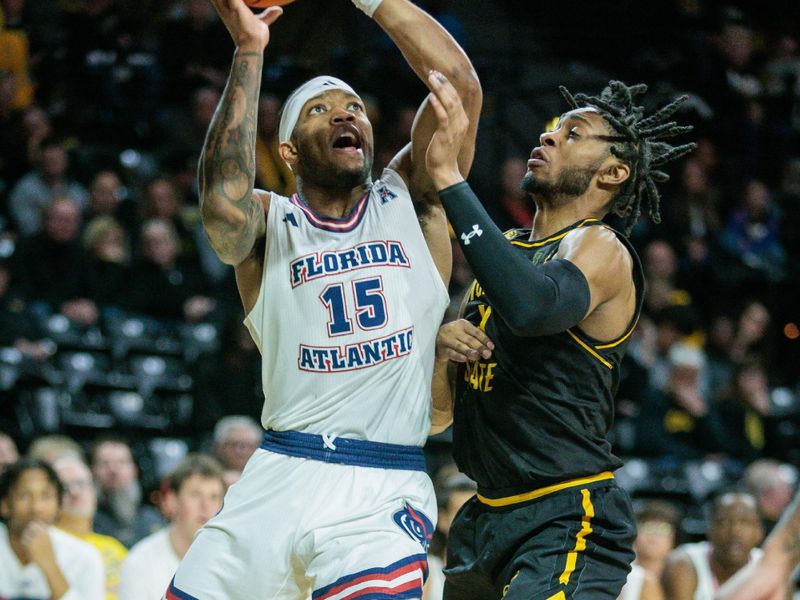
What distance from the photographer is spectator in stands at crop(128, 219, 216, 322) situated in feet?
31.4

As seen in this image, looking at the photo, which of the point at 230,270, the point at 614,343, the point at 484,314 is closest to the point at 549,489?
the point at 614,343

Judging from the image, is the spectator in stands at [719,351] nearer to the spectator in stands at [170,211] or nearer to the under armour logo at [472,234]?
the spectator in stands at [170,211]

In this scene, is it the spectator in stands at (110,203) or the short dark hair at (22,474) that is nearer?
the short dark hair at (22,474)

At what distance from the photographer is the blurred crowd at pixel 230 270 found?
811 centimetres

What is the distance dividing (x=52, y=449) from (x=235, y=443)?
1072mm

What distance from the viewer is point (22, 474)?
265 inches

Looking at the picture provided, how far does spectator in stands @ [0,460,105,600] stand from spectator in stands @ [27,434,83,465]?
1.51 feet

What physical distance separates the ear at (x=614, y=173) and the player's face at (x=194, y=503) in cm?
313

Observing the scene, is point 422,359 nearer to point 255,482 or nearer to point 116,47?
point 255,482

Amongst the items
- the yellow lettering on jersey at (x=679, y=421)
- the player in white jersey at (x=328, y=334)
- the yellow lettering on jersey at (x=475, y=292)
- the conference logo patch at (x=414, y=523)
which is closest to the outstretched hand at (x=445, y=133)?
the player in white jersey at (x=328, y=334)

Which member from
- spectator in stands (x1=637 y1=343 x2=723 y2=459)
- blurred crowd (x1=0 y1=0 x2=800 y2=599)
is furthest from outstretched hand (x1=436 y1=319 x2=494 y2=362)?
spectator in stands (x1=637 y1=343 x2=723 y2=459)

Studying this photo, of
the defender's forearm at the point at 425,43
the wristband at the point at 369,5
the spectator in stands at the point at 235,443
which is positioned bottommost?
the spectator in stands at the point at 235,443

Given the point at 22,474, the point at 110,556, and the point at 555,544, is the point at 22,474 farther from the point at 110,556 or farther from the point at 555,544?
the point at 555,544

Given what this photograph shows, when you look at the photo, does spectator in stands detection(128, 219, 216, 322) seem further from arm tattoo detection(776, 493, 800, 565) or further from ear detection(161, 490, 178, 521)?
arm tattoo detection(776, 493, 800, 565)
